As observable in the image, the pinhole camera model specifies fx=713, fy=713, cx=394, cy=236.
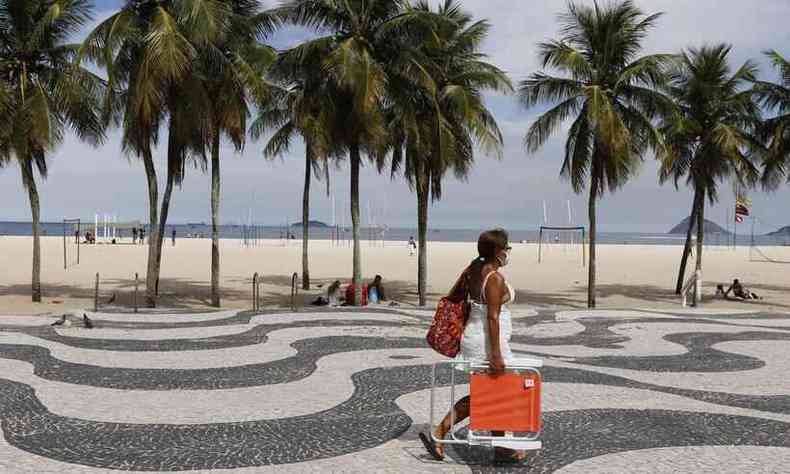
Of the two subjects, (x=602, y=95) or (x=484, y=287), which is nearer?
(x=484, y=287)

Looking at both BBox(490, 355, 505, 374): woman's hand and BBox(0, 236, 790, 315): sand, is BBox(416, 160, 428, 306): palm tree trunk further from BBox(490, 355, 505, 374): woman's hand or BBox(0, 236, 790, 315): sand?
BBox(490, 355, 505, 374): woman's hand

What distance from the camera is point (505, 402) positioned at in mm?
5395

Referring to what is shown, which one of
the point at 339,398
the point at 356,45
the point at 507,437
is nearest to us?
the point at 507,437

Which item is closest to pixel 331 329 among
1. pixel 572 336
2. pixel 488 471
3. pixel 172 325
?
pixel 172 325

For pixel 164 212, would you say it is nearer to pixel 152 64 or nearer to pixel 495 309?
pixel 152 64

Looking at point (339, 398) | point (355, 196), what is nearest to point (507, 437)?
point (339, 398)

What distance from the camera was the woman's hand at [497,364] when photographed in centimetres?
530

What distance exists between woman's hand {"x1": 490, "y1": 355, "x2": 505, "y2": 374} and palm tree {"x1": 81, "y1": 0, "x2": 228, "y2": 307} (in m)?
13.0

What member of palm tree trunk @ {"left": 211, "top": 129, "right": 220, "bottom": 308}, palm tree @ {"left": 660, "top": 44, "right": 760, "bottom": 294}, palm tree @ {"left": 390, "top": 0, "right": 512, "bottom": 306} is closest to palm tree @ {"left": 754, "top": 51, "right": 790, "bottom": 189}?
palm tree @ {"left": 660, "top": 44, "right": 760, "bottom": 294}

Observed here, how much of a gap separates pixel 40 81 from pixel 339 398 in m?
15.1

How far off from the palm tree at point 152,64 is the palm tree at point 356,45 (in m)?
2.21

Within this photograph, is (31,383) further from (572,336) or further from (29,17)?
(29,17)

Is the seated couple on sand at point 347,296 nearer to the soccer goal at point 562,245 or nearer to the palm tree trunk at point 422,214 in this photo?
the palm tree trunk at point 422,214

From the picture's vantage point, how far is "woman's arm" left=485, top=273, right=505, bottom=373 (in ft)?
17.3
